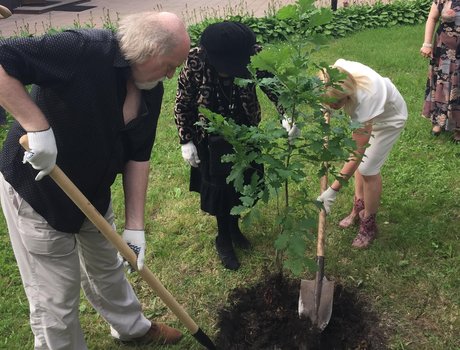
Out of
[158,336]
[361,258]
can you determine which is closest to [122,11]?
[361,258]

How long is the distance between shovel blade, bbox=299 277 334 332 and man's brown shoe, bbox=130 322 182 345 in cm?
74

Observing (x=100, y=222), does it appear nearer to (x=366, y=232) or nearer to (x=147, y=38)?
(x=147, y=38)

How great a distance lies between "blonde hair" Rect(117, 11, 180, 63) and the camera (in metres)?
1.99

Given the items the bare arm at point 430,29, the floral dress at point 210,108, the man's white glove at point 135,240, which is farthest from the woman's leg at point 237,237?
the bare arm at point 430,29

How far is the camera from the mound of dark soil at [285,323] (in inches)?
104

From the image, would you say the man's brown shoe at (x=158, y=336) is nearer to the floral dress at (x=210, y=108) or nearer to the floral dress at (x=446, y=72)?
the floral dress at (x=210, y=108)

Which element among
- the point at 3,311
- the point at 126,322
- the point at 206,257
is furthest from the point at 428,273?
the point at 3,311

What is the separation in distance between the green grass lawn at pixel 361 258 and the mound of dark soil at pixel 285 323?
5.9 inches

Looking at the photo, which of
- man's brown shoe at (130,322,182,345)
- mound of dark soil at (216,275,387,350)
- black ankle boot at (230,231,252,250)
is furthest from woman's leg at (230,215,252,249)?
man's brown shoe at (130,322,182,345)

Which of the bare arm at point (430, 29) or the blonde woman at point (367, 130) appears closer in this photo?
the blonde woman at point (367, 130)

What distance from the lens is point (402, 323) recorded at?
116 inches

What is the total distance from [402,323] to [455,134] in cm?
280

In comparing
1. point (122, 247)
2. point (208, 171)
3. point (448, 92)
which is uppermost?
point (122, 247)

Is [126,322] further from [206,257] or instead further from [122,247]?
[206,257]
